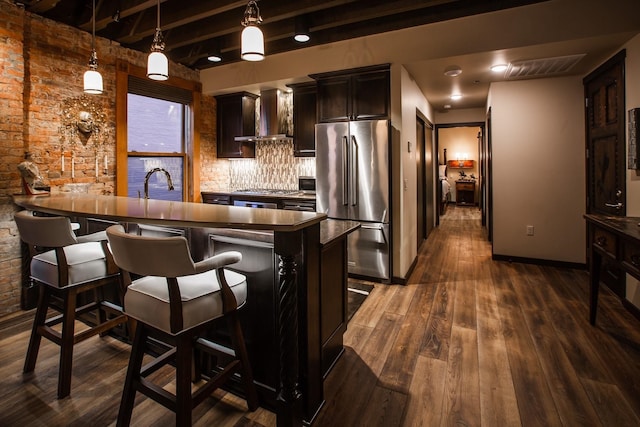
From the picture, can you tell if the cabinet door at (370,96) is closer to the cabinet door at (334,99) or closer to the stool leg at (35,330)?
the cabinet door at (334,99)

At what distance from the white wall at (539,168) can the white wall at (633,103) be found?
120cm

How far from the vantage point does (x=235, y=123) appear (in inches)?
215

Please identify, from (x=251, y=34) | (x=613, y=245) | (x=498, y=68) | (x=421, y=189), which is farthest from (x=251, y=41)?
(x=421, y=189)

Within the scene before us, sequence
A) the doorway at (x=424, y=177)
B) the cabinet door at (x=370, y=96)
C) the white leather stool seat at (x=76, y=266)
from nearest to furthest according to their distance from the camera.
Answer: the white leather stool seat at (x=76, y=266) < the cabinet door at (x=370, y=96) < the doorway at (x=424, y=177)

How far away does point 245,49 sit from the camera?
2.13m

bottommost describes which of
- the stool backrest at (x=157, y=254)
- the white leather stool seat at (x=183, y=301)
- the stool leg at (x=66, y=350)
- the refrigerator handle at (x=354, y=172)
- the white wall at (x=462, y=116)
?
the stool leg at (x=66, y=350)

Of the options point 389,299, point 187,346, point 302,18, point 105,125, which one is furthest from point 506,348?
point 105,125

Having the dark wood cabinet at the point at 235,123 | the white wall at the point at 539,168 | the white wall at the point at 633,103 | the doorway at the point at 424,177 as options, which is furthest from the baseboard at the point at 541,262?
the dark wood cabinet at the point at 235,123

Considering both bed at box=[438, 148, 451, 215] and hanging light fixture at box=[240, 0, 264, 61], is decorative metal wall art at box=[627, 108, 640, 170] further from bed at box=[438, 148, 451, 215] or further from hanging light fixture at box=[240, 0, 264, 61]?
bed at box=[438, 148, 451, 215]

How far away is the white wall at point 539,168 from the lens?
4.34m

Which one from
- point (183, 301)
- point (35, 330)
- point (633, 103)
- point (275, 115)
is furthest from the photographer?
point (275, 115)

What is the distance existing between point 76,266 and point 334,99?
3.22 metres

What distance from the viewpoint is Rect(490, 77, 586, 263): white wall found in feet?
14.2

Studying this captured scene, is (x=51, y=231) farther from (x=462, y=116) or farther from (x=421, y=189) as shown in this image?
(x=462, y=116)
